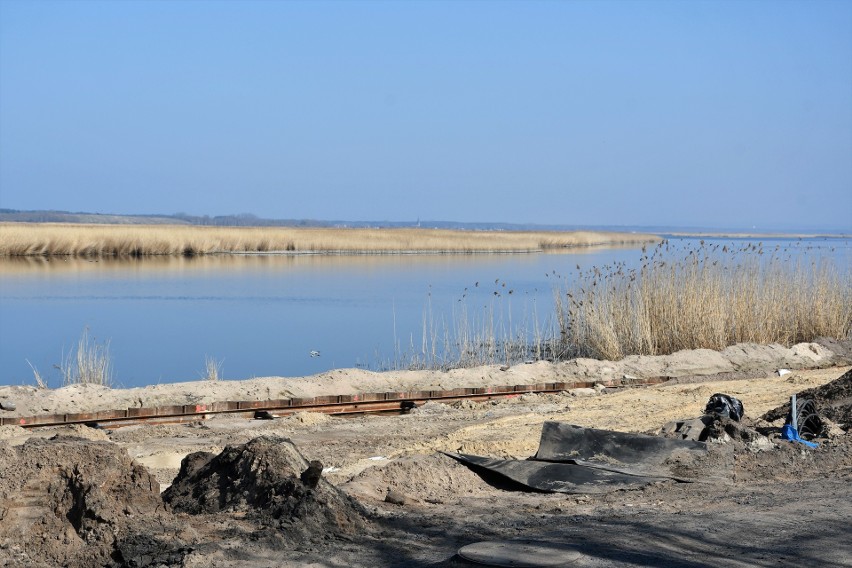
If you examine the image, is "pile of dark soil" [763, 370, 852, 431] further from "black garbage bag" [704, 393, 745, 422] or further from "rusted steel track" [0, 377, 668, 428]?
"rusted steel track" [0, 377, 668, 428]

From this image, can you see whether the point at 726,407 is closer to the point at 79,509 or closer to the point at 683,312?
the point at 79,509

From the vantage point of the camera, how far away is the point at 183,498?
5449 mm

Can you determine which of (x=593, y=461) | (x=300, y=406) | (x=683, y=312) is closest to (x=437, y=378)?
(x=300, y=406)

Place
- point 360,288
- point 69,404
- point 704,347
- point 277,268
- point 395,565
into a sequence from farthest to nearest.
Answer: point 277,268 < point 360,288 < point 704,347 < point 69,404 < point 395,565

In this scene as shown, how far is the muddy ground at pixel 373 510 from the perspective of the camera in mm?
Answer: 4641

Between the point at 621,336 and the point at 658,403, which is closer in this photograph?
the point at 658,403

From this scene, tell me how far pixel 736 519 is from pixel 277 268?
2769 cm

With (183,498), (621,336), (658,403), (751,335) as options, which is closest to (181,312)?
(621,336)

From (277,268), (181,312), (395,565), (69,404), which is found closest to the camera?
(395,565)

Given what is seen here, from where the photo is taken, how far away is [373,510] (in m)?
5.54

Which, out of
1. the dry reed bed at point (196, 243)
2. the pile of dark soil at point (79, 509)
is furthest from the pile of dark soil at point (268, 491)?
the dry reed bed at point (196, 243)

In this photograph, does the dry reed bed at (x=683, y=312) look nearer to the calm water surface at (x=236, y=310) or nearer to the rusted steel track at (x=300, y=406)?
the calm water surface at (x=236, y=310)

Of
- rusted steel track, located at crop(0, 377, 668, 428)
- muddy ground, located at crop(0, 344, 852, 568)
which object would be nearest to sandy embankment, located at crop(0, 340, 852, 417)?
rusted steel track, located at crop(0, 377, 668, 428)

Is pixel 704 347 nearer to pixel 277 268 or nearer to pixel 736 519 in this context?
pixel 736 519
